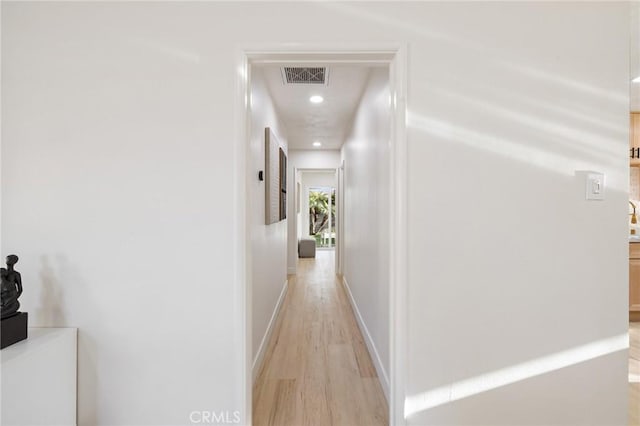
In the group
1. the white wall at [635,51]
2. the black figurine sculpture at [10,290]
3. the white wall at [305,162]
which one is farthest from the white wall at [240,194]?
the white wall at [305,162]

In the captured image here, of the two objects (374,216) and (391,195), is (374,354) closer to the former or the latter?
(374,216)

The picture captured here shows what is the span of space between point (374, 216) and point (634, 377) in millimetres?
2131

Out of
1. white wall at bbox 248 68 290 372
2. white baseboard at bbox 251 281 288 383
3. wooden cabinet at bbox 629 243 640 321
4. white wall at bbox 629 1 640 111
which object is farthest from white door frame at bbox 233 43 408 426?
wooden cabinet at bbox 629 243 640 321

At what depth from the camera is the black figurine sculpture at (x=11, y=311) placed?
1.39 meters

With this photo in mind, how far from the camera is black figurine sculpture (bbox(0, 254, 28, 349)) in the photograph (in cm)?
139

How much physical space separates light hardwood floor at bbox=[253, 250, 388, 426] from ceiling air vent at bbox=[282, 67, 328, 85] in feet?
7.72

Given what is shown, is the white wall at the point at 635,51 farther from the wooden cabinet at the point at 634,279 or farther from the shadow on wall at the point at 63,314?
the shadow on wall at the point at 63,314

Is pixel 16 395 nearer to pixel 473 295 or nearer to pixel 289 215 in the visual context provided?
pixel 473 295

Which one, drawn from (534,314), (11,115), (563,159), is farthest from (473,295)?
(11,115)

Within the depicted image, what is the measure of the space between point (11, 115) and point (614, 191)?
9.54 ft

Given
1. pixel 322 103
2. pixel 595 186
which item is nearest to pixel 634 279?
pixel 595 186

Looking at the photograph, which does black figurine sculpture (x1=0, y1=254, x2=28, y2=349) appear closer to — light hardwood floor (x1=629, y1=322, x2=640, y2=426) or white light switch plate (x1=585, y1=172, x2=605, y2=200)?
white light switch plate (x1=585, y1=172, x2=605, y2=200)

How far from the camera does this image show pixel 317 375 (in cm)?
245

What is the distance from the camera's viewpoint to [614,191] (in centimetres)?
162
